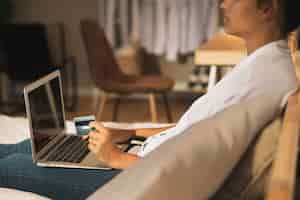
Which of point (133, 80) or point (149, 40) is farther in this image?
point (149, 40)

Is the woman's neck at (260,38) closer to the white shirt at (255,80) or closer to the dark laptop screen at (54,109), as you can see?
the white shirt at (255,80)

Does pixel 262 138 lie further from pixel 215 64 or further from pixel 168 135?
pixel 215 64

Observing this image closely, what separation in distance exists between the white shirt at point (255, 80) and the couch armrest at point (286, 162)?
0.56ft

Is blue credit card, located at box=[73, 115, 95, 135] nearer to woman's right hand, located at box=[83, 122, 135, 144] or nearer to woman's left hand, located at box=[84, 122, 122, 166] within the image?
woman's right hand, located at box=[83, 122, 135, 144]

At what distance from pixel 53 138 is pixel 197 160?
3.18 ft

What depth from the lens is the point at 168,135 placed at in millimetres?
1439

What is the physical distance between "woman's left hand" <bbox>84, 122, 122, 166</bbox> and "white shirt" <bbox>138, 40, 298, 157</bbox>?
0.19 meters

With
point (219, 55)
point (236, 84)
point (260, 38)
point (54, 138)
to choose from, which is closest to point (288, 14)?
point (260, 38)

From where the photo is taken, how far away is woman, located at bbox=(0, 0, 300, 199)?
128 centimetres

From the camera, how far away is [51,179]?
1.52m

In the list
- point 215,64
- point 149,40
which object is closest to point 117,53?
point 149,40

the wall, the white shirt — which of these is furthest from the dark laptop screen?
the wall

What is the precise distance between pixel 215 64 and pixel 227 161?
4.30 feet

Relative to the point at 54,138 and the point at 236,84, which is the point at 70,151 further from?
the point at 236,84
